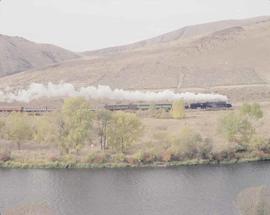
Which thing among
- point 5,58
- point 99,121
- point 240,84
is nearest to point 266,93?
point 240,84

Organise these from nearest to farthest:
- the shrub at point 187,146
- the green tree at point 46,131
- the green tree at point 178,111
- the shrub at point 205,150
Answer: the shrub at point 205,150, the shrub at point 187,146, the green tree at point 46,131, the green tree at point 178,111

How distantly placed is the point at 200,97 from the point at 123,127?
140 feet

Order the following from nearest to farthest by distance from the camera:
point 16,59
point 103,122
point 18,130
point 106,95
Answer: point 103,122 → point 18,130 → point 106,95 → point 16,59

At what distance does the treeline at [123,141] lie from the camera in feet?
175

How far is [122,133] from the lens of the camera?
56.2 meters

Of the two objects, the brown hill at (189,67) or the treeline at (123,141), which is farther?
the brown hill at (189,67)

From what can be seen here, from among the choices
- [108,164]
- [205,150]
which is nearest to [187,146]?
[205,150]

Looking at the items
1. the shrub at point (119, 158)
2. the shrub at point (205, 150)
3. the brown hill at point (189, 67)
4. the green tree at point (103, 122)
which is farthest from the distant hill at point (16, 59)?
the shrub at point (205, 150)

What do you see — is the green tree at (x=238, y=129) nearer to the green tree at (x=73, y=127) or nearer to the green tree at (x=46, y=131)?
the green tree at (x=73, y=127)

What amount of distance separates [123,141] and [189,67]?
250ft

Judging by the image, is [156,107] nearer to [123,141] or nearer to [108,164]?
[123,141]

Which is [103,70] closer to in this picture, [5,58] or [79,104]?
[5,58]

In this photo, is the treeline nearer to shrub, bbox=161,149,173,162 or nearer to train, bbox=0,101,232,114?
shrub, bbox=161,149,173,162

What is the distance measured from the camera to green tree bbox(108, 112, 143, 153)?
56.0 m
